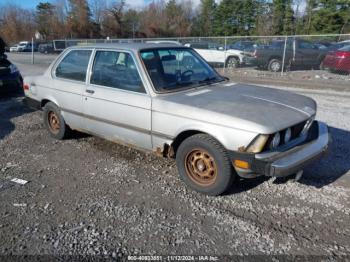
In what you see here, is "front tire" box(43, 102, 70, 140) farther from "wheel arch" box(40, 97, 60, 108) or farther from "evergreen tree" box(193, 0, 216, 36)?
"evergreen tree" box(193, 0, 216, 36)

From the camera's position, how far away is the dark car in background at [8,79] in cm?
872

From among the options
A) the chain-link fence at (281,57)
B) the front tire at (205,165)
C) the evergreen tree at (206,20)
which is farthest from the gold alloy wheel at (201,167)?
the evergreen tree at (206,20)

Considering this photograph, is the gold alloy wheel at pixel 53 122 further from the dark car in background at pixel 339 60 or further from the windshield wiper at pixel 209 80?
the dark car in background at pixel 339 60

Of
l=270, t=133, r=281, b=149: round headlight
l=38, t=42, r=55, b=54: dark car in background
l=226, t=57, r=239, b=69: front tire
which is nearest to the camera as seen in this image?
l=270, t=133, r=281, b=149: round headlight

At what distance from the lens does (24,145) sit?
17.2 feet

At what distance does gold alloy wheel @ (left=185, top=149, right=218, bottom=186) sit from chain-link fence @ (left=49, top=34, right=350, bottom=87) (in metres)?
9.30

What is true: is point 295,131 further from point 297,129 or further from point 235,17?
point 235,17

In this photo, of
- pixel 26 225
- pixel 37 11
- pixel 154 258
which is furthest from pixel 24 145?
pixel 37 11

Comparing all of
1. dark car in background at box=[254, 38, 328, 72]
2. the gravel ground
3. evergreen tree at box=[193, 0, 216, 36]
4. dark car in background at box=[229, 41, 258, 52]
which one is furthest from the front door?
evergreen tree at box=[193, 0, 216, 36]

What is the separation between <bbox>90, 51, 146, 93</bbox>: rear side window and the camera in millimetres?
3992

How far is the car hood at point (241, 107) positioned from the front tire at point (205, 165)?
268 mm

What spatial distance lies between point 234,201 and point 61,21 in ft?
202

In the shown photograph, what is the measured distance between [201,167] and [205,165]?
55mm

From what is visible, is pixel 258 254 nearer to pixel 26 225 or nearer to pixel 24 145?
pixel 26 225
